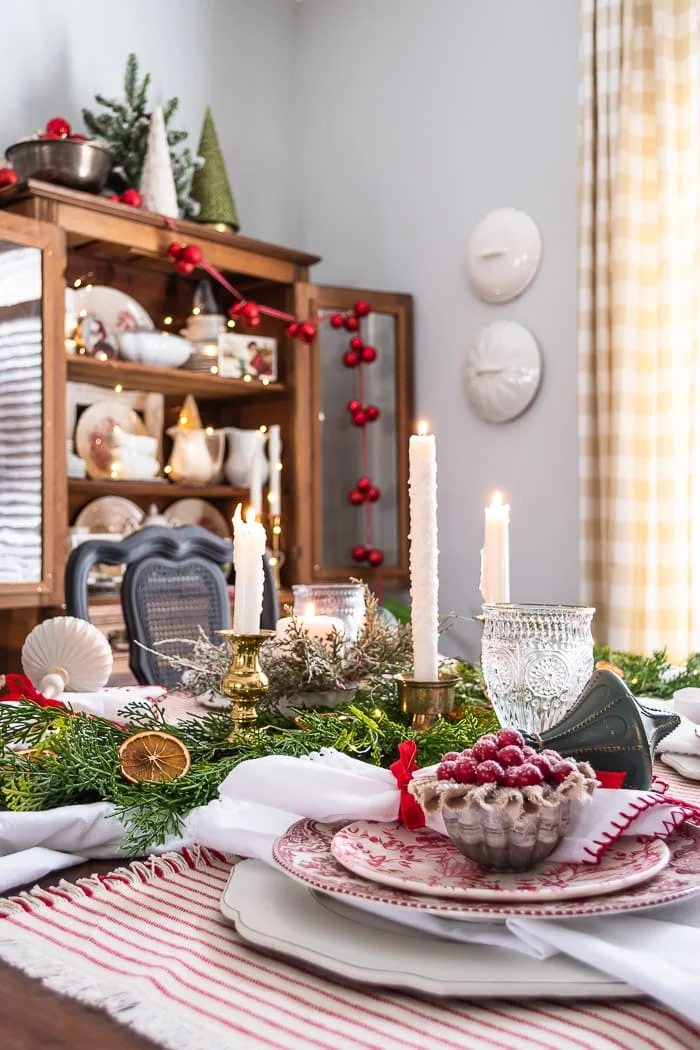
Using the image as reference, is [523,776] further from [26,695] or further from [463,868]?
[26,695]

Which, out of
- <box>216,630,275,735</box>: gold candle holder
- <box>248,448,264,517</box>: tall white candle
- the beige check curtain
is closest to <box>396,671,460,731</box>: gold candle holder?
<box>216,630,275,735</box>: gold candle holder

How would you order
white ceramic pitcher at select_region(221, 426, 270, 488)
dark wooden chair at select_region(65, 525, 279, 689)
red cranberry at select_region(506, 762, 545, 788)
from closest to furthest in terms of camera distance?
red cranberry at select_region(506, 762, 545, 788)
dark wooden chair at select_region(65, 525, 279, 689)
white ceramic pitcher at select_region(221, 426, 270, 488)

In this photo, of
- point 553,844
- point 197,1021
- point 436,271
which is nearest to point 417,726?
point 553,844

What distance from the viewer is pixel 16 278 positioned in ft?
8.81

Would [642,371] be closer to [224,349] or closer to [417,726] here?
[224,349]

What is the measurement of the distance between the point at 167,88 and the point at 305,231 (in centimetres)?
74

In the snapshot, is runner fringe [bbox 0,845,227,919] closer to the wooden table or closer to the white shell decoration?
the wooden table

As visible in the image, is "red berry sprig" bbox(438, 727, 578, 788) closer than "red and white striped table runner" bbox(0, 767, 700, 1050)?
No

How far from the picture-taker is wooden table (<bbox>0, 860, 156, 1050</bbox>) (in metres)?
0.43

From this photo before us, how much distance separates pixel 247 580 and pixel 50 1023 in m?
0.44

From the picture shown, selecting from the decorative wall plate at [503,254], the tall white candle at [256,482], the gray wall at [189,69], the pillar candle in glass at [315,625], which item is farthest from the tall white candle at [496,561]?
the gray wall at [189,69]

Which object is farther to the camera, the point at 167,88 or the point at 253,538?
the point at 167,88

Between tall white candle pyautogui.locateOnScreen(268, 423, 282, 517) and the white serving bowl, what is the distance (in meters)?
0.40

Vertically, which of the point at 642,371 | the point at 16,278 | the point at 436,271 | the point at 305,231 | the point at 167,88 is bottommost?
the point at 642,371
